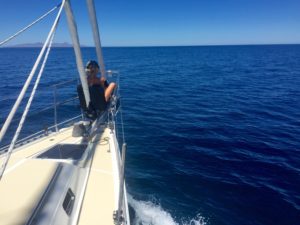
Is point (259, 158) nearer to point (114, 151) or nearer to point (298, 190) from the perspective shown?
point (298, 190)

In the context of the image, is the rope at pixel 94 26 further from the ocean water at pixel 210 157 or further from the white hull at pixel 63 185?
the white hull at pixel 63 185

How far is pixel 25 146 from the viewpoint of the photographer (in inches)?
263

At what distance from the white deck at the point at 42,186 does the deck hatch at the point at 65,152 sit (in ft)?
1.40

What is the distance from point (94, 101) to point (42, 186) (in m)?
3.80

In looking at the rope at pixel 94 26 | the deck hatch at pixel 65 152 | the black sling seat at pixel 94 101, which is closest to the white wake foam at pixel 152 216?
the deck hatch at pixel 65 152

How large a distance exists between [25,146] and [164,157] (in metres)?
6.86

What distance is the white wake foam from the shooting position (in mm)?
7987

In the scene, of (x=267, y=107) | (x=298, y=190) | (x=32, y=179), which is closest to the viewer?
(x=32, y=179)

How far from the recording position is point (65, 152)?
590 cm

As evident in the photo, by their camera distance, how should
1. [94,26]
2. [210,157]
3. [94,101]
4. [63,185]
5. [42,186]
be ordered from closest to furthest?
1. [42,186]
2. [63,185]
3. [94,101]
4. [94,26]
5. [210,157]

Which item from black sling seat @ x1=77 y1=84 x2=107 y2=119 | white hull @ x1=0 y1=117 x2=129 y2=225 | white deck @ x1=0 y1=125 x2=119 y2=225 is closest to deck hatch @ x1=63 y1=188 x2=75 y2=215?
white hull @ x1=0 y1=117 x2=129 y2=225

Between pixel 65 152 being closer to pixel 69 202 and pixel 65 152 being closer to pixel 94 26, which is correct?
pixel 69 202

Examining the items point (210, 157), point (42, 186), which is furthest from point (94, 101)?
point (210, 157)

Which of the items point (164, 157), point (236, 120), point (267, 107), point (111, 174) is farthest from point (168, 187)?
point (267, 107)
